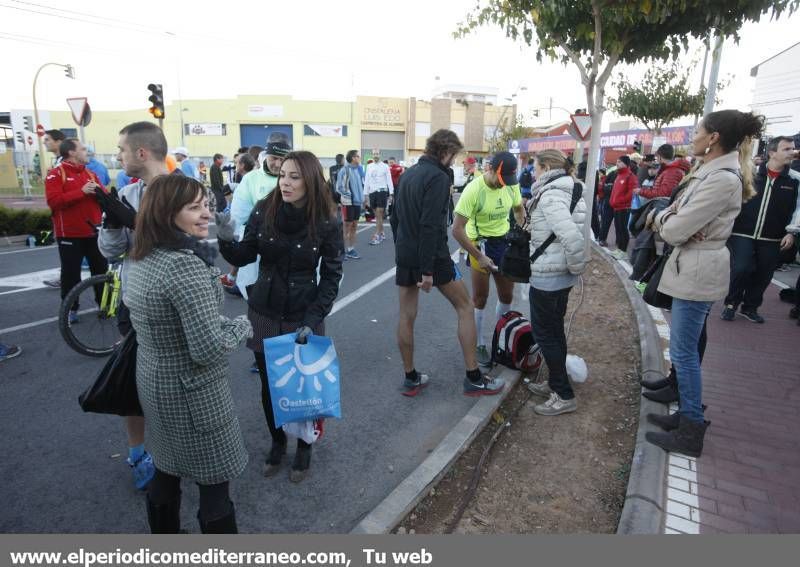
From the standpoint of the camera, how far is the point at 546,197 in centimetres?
362

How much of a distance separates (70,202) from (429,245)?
3.97 metres

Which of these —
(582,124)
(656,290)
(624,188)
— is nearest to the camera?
(656,290)

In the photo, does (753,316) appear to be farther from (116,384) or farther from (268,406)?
(116,384)

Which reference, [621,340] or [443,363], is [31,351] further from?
[621,340]

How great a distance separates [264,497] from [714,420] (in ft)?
10.6

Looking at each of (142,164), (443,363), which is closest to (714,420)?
(443,363)

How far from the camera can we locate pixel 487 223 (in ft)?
15.5

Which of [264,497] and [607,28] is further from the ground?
[607,28]

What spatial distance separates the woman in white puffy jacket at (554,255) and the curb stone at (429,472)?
46 cm

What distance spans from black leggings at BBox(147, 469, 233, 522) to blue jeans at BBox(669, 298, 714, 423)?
2793mm

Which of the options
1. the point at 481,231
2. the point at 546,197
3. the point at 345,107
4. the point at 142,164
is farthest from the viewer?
the point at 345,107

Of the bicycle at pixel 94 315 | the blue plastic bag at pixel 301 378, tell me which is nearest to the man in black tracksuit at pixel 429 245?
the blue plastic bag at pixel 301 378

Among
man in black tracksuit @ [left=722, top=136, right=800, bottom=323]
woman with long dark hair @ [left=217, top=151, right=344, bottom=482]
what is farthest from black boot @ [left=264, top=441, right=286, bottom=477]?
man in black tracksuit @ [left=722, top=136, right=800, bottom=323]

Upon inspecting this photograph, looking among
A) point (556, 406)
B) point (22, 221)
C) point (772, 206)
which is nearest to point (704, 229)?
point (556, 406)
